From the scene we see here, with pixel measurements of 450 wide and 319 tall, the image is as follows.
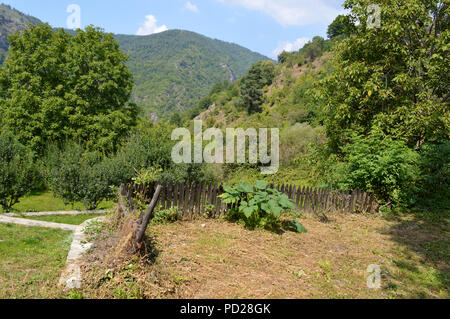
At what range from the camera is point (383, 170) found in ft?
25.9

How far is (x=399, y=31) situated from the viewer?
9008mm

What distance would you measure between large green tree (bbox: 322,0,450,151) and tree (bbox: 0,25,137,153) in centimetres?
1425

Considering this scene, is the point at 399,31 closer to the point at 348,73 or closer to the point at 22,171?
the point at 348,73

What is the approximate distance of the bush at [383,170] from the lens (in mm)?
7848

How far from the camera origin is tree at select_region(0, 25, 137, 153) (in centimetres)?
1803

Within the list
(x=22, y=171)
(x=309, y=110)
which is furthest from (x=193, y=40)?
(x=22, y=171)

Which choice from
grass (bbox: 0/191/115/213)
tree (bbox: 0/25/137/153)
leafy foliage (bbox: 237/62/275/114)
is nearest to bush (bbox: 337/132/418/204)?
grass (bbox: 0/191/115/213)

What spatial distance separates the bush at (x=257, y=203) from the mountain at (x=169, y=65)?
261ft

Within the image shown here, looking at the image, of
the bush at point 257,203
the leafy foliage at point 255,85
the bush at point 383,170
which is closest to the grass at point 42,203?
the bush at point 257,203

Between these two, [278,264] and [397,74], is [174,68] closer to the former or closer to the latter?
[397,74]

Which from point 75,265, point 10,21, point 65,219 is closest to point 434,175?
point 75,265

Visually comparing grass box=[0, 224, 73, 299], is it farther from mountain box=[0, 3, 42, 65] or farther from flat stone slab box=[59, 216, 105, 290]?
mountain box=[0, 3, 42, 65]

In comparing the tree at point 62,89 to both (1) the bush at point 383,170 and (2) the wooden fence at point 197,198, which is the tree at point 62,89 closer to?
(2) the wooden fence at point 197,198
